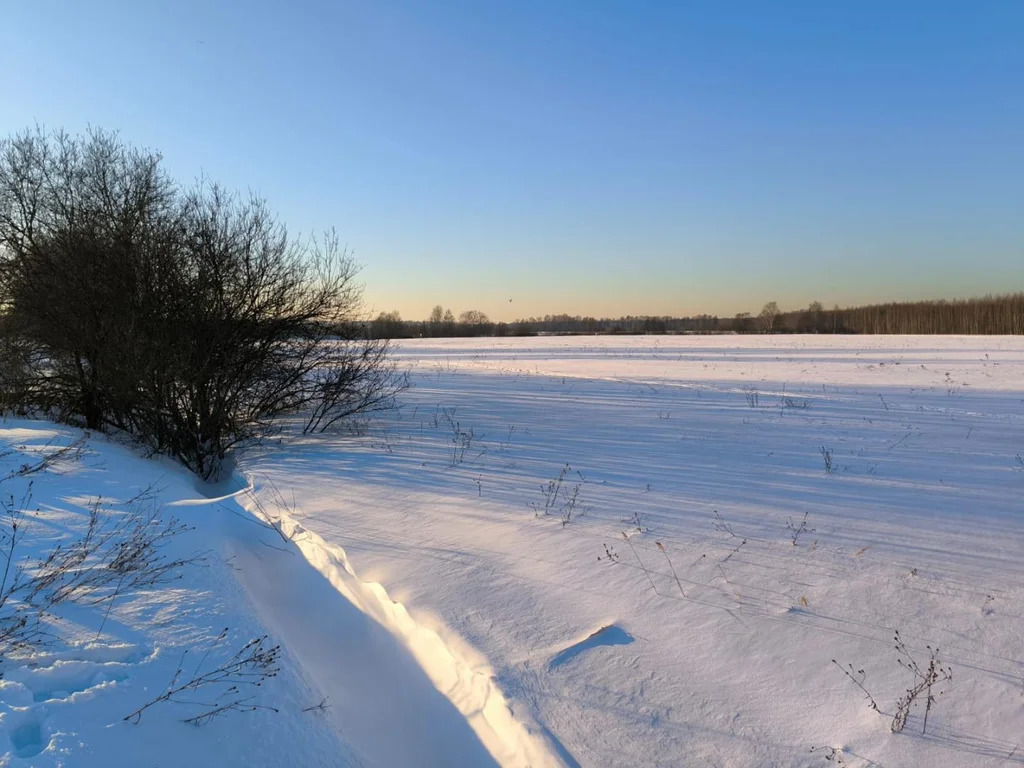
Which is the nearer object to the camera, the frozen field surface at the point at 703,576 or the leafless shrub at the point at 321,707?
the frozen field surface at the point at 703,576

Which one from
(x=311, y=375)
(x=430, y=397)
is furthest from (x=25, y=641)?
(x=430, y=397)

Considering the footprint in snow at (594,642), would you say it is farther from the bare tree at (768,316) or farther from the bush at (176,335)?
the bare tree at (768,316)

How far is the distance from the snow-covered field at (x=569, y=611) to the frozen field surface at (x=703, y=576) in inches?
0.8

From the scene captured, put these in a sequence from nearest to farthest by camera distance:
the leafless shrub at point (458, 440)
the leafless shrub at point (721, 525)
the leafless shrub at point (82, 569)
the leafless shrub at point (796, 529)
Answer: the leafless shrub at point (82, 569) < the leafless shrub at point (796, 529) < the leafless shrub at point (721, 525) < the leafless shrub at point (458, 440)

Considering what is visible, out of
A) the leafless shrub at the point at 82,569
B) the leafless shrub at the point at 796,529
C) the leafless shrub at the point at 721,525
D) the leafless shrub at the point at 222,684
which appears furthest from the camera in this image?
the leafless shrub at the point at 721,525

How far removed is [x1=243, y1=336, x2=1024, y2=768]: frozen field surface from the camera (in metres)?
2.83

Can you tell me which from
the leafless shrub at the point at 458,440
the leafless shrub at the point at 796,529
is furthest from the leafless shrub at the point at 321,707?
the leafless shrub at the point at 458,440

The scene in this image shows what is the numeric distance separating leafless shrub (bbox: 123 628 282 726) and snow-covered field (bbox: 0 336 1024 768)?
0.16 ft

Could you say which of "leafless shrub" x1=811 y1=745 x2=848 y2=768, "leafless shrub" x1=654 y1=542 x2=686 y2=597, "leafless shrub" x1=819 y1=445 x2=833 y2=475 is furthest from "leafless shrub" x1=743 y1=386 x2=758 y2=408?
"leafless shrub" x1=811 y1=745 x2=848 y2=768

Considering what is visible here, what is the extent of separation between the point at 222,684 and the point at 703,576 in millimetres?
3293

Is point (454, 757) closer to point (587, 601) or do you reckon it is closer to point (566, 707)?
point (566, 707)

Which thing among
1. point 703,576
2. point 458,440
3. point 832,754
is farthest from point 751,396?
point 832,754

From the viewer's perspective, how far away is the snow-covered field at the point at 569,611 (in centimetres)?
268

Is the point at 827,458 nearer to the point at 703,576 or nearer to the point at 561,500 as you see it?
the point at 561,500
